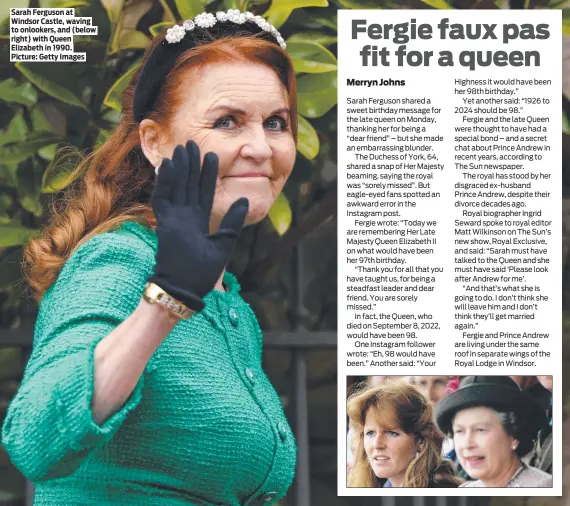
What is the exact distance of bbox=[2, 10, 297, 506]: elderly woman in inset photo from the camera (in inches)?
34.9

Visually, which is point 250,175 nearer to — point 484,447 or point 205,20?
point 205,20

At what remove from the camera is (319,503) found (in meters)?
1.67

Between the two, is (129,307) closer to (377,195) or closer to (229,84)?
(229,84)

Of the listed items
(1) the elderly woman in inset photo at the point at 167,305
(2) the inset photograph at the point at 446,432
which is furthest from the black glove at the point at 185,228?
(2) the inset photograph at the point at 446,432

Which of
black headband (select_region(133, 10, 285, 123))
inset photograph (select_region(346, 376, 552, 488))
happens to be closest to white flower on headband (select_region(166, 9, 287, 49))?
black headband (select_region(133, 10, 285, 123))

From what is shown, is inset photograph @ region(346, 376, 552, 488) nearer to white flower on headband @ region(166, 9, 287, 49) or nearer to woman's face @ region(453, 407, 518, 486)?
woman's face @ region(453, 407, 518, 486)

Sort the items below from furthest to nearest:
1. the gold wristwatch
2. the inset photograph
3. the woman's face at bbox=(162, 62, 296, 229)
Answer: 1. the inset photograph
2. the woman's face at bbox=(162, 62, 296, 229)
3. the gold wristwatch

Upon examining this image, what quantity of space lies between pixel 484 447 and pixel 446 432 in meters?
0.07

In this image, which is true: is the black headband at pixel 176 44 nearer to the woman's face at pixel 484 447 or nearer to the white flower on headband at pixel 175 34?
the white flower on headband at pixel 175 34

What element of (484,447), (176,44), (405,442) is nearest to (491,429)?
(484,447)

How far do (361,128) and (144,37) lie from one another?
379mm

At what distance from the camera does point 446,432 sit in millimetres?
1595

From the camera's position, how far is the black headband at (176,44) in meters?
1.23

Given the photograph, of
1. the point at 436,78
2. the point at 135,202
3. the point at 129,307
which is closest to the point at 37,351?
the point at 129,307
